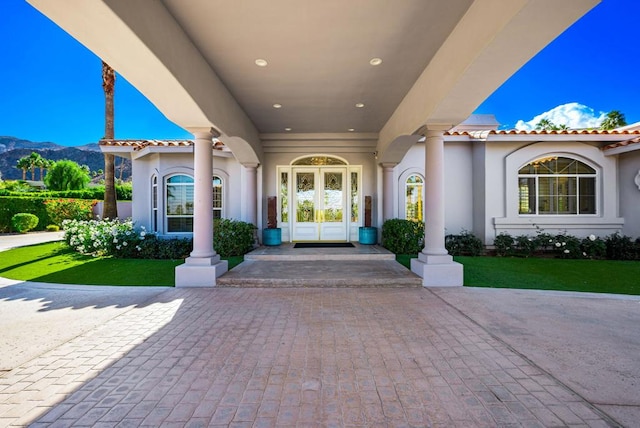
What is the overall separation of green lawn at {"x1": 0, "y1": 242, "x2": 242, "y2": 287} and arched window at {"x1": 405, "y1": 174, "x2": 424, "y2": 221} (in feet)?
19.6

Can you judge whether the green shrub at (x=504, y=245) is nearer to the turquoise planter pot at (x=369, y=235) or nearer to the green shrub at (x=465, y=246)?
the green shrub at (x=465, y=246)

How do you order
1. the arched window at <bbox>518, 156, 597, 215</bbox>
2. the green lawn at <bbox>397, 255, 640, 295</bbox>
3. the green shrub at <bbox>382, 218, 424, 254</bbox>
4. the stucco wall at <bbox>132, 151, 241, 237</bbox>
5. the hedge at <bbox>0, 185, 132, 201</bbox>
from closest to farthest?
the green lawn at <bbox>397, 255, 640, 295</bbox> < the green shrub at <bbox>382, 218, 424, 254</bbox> < the arched window at <bbox>518, 156, 597, 215</bbox> < the stucco wall at <bbox>132, 151, 241, 237</bbox> < the hedge at <bbox>0, 185, 132, 201</bbox>

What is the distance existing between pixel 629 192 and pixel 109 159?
1840 centimetres

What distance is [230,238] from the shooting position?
338 inches

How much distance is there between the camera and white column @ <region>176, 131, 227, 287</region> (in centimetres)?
593

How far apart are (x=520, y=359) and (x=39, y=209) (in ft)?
78.1

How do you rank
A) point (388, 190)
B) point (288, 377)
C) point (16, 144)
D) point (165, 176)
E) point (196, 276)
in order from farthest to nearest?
point (16, 144)
point (165, 176)
point (388, 190)
point (196, 276)
point (288, 377)

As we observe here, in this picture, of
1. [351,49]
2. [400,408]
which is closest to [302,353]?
[400,408]

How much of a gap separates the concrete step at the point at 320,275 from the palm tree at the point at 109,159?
28.6 ft

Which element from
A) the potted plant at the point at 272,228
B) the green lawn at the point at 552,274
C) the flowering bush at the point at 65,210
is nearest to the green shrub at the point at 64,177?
→ the flowering bush at the point at 65,210

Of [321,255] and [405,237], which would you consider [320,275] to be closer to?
[321,255]

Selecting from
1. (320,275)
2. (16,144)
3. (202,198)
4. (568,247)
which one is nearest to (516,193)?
(568,247)

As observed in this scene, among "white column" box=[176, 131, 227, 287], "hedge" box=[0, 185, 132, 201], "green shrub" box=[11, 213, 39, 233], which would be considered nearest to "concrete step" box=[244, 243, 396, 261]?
"white column" box=[176, 131, 227, 287]

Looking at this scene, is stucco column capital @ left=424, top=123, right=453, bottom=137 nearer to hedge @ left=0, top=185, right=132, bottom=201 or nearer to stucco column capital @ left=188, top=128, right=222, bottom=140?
stucco column capital @ left=188, top=128, right=222, bottom=140
